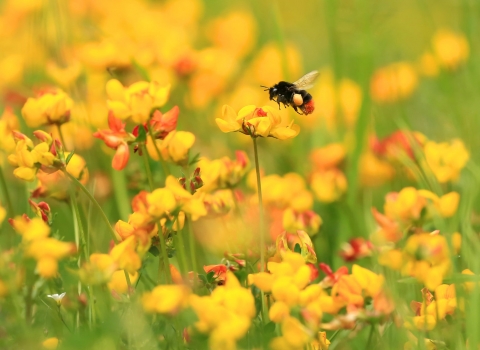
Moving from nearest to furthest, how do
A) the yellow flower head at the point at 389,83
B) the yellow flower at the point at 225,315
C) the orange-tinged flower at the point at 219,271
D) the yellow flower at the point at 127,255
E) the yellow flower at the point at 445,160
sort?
1. the yellow flower at the point at 225,315
2. the yellow flower at the point at 127,255
3. the orange-tinged flower at the point at 219,271
4. the yellow flower at the point at 445,160
5. the yellow flower head at the point at 389,83

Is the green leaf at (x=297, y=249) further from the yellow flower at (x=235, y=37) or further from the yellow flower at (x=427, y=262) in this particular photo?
the yellow flower at (x=235, y=37)

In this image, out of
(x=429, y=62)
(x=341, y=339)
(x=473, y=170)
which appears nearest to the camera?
(x=341, y=339)

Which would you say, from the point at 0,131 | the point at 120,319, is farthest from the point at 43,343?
the point at 0,131

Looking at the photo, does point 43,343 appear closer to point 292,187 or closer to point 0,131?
point 0,131

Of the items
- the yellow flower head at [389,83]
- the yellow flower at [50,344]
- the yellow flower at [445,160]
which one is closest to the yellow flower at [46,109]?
the yellow flower at [50,344]

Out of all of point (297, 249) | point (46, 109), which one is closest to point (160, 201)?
point (297, 249)

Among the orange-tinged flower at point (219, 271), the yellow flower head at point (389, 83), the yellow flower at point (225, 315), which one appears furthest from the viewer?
the yellow flower head at point (389, 83)

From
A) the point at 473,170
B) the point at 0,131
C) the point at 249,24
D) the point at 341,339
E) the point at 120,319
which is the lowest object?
the point at 341,339
